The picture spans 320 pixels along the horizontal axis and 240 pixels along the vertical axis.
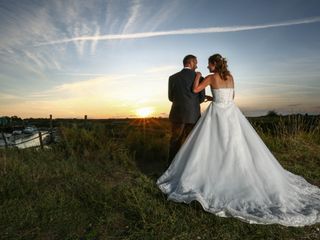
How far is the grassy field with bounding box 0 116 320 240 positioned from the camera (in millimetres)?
4582

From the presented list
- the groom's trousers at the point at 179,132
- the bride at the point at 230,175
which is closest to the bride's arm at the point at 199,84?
the bride at the point at 230,175

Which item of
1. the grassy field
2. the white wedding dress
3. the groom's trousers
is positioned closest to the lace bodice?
the white wedding dress

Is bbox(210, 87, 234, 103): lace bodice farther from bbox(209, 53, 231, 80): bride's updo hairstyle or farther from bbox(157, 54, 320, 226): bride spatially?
bbox(209, 53, 231, 80): bride's updo hairstyle

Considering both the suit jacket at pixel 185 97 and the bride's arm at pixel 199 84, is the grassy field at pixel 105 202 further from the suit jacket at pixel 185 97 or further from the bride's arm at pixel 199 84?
the bride's arm at pixel 199 84

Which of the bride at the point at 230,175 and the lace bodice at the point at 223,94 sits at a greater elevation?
the lace bodice at the point at 223,94

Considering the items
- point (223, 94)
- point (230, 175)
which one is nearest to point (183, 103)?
point (223, 94)

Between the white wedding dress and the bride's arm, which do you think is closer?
the white wedding dress

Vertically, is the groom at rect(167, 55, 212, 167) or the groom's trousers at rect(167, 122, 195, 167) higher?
the groom at rect(167, 55, 212, 167)

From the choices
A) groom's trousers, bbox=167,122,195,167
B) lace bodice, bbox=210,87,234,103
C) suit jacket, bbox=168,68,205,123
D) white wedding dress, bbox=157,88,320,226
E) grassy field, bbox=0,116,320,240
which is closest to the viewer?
grassy field, bbox=0,116,320,240

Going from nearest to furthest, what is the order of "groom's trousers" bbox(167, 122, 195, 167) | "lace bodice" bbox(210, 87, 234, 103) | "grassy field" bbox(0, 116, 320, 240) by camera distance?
"grassy field" bbox(0, 116, 320, 240) < "lace bodice" bbox(210, 87, 234, 103) < "groom's trousers" bbox(167, 122, 195, 167)

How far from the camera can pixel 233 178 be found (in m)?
5.51

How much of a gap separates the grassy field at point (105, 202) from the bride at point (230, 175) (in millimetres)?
180

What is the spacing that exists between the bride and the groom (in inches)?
26.4

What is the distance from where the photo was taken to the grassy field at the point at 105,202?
458cm
